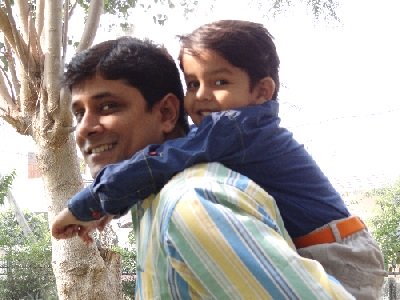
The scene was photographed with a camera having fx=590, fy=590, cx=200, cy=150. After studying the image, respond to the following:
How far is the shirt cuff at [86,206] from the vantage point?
3.34ft

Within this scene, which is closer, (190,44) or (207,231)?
(207,231)

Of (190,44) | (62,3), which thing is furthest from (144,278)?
(62,3)

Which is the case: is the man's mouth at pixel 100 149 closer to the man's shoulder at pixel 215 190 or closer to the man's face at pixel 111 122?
the man's face at pixel 111 122

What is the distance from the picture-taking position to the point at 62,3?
3320 mm

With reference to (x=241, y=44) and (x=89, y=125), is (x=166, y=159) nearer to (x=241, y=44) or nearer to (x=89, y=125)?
(x=89, y=125)

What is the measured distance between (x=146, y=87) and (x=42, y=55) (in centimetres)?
250

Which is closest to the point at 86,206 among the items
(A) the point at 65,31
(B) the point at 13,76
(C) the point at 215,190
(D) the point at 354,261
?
(C) the point at 215,190

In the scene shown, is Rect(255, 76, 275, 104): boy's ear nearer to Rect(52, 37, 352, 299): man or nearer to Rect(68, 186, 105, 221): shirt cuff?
Rect(52, 37, 352, 299): man

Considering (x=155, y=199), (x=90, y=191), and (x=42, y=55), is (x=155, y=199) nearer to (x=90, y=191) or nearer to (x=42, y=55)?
(x=90, y=191)

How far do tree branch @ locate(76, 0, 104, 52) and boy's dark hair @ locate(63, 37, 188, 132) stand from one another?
7.91ft

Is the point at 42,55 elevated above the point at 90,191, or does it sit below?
below

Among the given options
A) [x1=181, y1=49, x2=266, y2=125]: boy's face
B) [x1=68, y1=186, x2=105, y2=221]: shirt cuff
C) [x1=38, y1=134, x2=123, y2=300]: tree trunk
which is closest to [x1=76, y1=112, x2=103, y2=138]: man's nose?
[x1=68, y1=186, x2=105, y2=221]: shirt cuff

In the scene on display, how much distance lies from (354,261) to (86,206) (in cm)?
46

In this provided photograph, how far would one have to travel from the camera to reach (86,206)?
3.40ft
